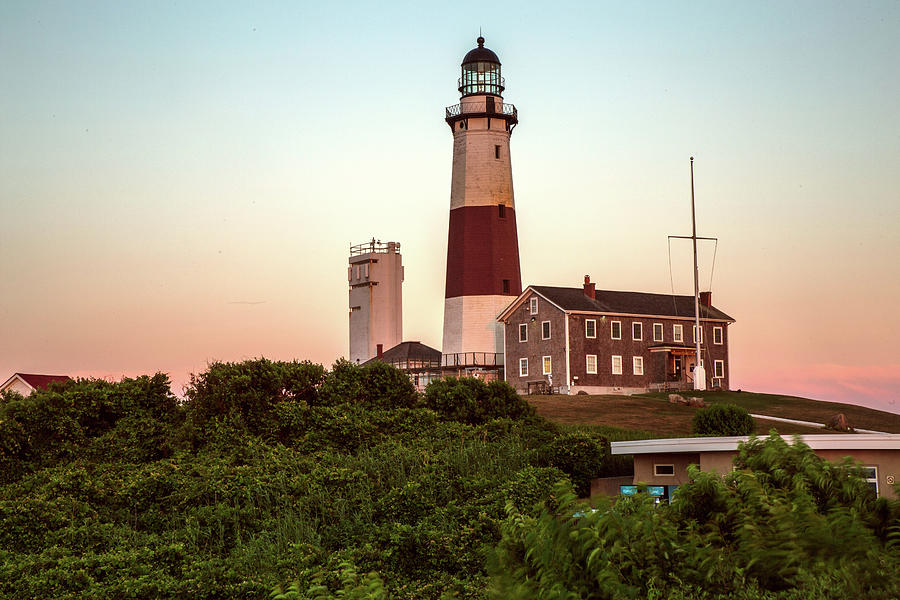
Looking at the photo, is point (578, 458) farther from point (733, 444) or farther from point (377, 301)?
point (377, 301)

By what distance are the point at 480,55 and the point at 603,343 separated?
696 inches

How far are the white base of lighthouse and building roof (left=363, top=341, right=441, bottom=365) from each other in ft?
28.3

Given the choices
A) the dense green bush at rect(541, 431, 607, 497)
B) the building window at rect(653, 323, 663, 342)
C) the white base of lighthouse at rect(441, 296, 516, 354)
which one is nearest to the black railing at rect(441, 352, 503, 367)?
the white base of lighthouse at rect(441, 296, 516, 354)

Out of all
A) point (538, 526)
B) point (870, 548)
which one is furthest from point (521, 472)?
point (870, 548)

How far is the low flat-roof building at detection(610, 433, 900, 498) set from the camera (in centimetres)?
1755

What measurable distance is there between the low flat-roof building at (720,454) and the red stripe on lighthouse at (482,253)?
36.8 m

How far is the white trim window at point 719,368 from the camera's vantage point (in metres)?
61.2

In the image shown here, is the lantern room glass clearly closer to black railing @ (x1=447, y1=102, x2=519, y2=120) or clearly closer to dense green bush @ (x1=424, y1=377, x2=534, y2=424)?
black railing @ (x1=447, y1=102, x2=519, y2=120)

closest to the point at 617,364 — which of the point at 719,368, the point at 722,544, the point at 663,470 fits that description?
the point at 719,368

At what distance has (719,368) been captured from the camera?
61.5m

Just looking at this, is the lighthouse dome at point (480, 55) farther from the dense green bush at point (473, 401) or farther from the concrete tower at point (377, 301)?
the dense green bush at point (473, 401)

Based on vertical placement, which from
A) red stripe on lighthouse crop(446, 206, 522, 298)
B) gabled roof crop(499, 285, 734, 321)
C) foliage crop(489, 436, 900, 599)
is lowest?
foliage crop(489, 436, 900, 599)

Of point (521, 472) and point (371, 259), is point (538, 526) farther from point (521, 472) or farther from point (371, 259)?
point (371, 259)

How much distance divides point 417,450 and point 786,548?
1553cm
